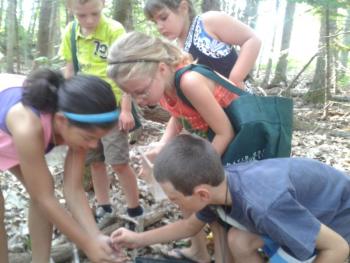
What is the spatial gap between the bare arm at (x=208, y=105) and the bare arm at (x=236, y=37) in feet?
1.11

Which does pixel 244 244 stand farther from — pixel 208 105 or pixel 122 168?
pixel 122 168

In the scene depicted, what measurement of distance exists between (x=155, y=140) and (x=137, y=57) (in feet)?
9.42

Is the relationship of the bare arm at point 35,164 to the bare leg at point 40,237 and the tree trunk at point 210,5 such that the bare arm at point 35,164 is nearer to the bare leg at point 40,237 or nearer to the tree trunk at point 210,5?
the bare leg at point 40,237

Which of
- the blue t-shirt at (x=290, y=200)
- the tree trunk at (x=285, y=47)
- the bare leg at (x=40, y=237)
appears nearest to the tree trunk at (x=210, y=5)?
the blue t-shirt at (x=290, y=200)

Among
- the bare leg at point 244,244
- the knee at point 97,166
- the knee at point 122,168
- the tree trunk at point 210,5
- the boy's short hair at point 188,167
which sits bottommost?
the knee at point 97,166

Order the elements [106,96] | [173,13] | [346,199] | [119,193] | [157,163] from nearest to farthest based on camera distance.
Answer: [106,96] → [157,163] → [346,199] → [173,13] → [119,193]

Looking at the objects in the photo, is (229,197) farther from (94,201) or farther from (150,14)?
(94,201)

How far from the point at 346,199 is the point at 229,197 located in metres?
0.63

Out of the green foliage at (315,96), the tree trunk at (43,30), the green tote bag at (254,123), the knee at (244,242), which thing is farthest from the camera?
the green foliage at (315,96)

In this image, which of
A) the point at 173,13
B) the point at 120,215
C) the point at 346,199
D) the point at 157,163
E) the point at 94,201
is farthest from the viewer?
the point at 94,201

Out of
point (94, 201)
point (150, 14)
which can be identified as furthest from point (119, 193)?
point (150, 14)

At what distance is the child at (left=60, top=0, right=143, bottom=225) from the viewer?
3.24 m

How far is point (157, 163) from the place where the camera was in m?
2.12

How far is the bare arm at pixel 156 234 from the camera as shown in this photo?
2447mm
